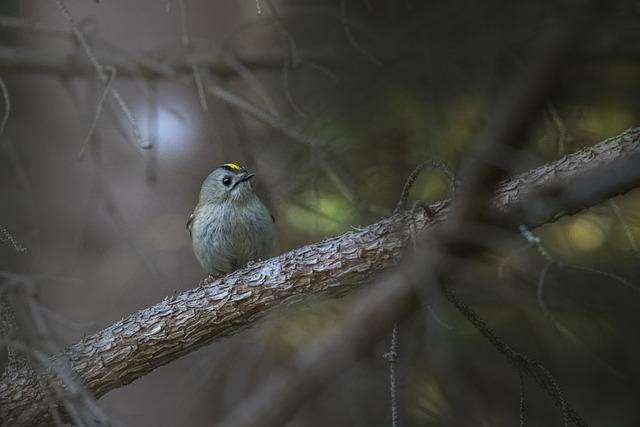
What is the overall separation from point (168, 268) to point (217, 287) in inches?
100.0

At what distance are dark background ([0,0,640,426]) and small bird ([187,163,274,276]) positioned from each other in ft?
0.46

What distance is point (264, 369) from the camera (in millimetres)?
5465

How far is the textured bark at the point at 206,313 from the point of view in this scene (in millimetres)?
3828

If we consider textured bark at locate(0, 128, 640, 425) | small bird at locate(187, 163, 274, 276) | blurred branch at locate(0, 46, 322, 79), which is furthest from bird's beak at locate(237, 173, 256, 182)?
textured bark at locate(0, 128, 640, 425)

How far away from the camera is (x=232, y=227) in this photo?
552 cm

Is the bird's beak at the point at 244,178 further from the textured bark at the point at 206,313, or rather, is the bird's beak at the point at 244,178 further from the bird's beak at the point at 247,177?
the textured bark at the point at 206,313

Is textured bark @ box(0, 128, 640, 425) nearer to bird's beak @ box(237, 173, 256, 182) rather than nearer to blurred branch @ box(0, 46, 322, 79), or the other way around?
bird's beak @ box(237, 173, 256, 182)

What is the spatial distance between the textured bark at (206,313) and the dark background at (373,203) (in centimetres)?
17

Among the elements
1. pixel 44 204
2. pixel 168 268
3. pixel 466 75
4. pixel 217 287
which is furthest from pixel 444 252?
pixel 44 204

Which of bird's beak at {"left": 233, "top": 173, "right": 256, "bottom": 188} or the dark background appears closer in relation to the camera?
the dark background

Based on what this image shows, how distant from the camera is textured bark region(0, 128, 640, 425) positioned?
12.6ft

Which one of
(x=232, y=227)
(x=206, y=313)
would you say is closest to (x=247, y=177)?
(x=232, y=227)

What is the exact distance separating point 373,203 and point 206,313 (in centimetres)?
141

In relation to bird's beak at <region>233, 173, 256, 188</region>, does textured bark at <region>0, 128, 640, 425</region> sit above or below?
below
